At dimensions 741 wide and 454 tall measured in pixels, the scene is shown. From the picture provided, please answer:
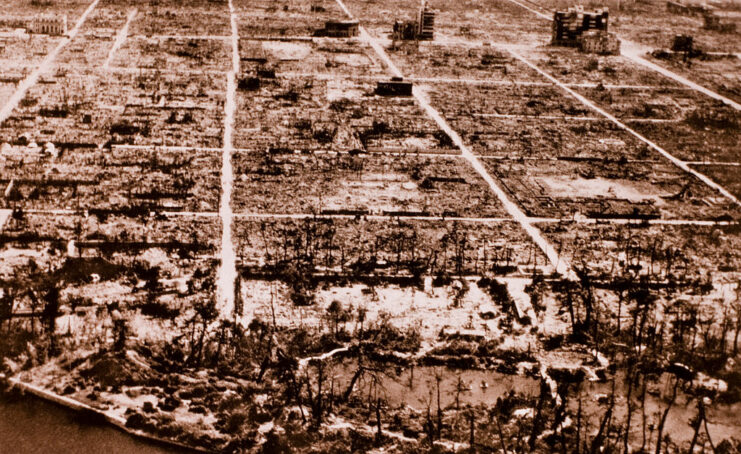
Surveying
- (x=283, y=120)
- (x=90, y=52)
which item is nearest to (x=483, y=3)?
(x=90, y=52)

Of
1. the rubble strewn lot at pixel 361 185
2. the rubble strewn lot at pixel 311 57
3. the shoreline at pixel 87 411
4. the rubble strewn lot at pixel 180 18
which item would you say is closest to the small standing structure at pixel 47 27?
the rubble strewn lot at pixel 180 18

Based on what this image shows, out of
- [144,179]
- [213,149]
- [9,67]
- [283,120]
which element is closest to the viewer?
[144,179]

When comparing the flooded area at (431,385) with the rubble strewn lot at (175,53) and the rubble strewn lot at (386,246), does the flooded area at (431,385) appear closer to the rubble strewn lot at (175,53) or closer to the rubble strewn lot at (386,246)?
the rubble strewn lot at (386,246)

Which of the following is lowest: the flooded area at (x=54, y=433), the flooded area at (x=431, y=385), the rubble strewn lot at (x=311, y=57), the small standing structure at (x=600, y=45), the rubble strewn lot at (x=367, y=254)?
the flooded area at (x=54, y=433)

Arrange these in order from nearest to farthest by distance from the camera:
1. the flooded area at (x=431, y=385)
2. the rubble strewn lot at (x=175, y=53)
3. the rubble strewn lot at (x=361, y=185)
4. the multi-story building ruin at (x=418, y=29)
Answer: the flooded area at (x=431, y=385) → the rubble strewn lot at (x=361, y=185) → the rubble strewn lot at (x=175, y=53) → the multi-story building ruin at (x=418, y=29)

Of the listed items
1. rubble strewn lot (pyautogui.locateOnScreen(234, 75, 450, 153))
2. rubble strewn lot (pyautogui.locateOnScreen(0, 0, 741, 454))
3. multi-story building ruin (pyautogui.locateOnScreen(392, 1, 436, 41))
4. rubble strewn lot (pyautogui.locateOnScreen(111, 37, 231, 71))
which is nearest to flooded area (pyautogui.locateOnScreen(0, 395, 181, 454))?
rubble strewn lot (pyautogui.locateOnScreen(0, 0, 741, 454))

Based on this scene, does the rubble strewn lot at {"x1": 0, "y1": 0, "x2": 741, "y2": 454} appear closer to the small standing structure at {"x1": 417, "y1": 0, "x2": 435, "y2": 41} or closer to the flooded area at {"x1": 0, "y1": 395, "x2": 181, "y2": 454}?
the flooded area at {"x1": 0, "y1": 395, "x2": 181, "y2": 454}

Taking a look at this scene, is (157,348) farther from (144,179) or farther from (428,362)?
(144,179)
